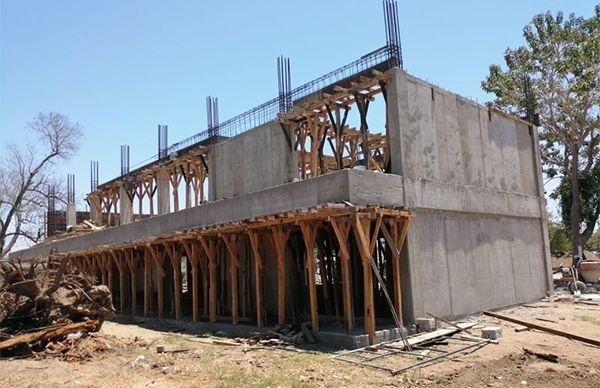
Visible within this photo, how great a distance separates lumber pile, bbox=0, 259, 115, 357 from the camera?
37.4 feet

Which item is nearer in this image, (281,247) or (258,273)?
(281,247)

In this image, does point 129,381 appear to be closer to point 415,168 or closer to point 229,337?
point 229,337

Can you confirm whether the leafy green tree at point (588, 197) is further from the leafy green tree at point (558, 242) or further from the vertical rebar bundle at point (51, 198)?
the vertical rebar bundle at point (51, 198)

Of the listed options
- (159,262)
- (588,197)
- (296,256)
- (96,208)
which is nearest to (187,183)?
(159,262)

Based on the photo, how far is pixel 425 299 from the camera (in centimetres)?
1307

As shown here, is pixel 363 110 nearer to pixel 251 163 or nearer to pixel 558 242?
pixel 251 163

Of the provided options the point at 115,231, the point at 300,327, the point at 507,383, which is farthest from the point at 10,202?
the point at 507,383

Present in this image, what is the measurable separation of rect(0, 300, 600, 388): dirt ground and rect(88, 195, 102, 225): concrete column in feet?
67.2

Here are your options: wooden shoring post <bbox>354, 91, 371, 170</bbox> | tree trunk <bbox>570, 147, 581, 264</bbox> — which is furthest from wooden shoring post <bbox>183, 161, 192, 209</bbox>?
tree trunk <bbox>570, 147, 581, 264</bbox>

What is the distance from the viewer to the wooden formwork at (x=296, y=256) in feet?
37.7

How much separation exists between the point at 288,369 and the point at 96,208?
1000 inches

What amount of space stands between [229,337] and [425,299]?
199 inches

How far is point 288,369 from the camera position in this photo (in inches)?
369

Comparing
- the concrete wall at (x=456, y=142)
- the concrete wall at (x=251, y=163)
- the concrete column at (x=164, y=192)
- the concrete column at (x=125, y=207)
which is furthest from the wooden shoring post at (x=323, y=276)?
the concrete column at (x=125, y=207)
